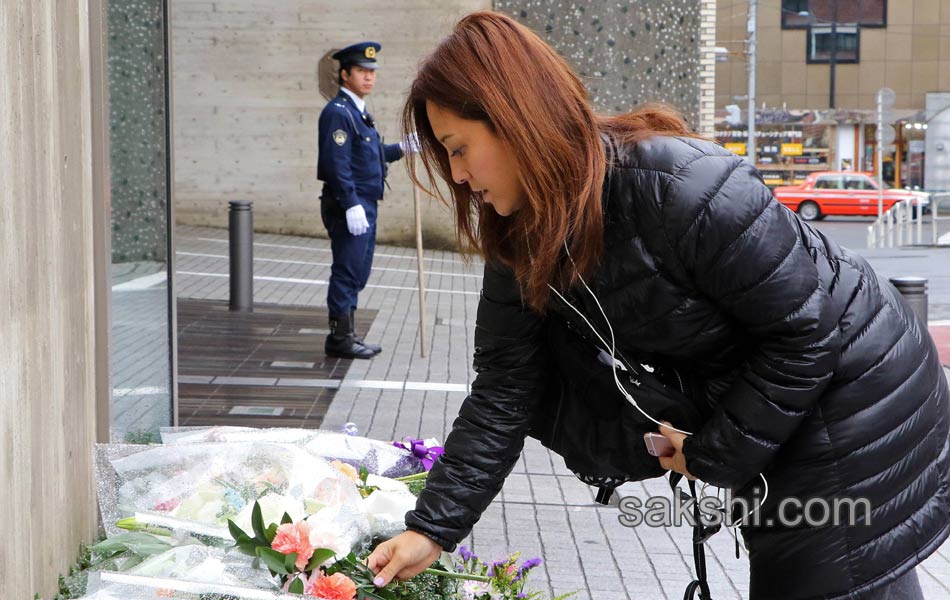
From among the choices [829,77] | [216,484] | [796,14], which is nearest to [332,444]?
[216,484]

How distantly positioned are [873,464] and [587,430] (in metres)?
0.55

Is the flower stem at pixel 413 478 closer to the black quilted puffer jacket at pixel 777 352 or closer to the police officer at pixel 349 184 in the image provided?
the black quilted puffer jacket at pixel 777 352

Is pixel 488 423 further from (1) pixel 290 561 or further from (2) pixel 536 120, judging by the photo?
(2) pixel 536 120

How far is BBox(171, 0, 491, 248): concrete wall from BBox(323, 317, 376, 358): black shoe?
9168mm

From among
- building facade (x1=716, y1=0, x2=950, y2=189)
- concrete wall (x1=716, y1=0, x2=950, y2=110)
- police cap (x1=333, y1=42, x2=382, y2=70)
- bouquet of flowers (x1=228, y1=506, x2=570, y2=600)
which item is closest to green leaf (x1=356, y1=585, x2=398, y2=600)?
bouquet of flowers (x1=228, y1=506, x2=570, y2=600)

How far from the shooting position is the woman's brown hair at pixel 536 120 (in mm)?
2014

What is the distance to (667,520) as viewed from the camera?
10.5 feet

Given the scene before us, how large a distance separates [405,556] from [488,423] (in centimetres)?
31

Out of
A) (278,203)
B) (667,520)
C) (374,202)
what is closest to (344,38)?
(278,203)

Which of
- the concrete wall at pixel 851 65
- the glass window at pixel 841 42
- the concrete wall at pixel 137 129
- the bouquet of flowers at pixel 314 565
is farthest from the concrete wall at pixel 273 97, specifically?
the glass window at pixel 841 42

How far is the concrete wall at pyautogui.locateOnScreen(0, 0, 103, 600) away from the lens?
88.8 inches

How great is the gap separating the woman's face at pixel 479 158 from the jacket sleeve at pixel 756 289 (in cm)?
28

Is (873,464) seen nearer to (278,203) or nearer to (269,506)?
(269,506)

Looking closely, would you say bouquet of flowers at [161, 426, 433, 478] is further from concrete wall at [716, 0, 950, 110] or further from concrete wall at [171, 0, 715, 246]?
concrete wall at [716, 0, 950, 110]
